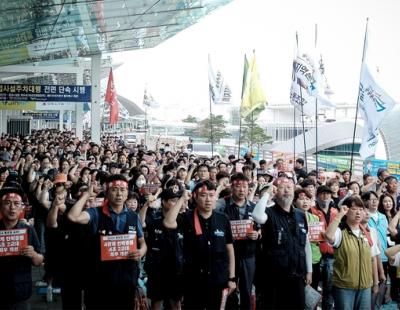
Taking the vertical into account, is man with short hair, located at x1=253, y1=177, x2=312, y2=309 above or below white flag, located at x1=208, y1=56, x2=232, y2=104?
below

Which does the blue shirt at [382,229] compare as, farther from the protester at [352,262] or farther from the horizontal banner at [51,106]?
the horizontal banner at [51,106]

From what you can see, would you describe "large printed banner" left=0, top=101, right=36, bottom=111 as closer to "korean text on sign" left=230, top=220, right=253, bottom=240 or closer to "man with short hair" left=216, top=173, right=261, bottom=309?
"man with short hair" left=216, top=173, right=261, bottom=309

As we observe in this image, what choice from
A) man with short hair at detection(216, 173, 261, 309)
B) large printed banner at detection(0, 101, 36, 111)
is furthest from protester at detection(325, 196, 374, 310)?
large printed banner at detection(0, 101, 36, 111)

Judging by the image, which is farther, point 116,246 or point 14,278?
point 116,246

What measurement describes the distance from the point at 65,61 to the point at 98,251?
69.8ft

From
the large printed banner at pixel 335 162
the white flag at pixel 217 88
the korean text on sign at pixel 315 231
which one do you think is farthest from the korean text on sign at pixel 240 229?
the large printed banner at pixel 335 162

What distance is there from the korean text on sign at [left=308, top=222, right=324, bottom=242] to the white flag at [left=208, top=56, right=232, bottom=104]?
11.2m

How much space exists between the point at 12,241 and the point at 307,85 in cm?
942

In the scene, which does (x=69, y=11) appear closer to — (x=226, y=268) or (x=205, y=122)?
(x=226, y=268)

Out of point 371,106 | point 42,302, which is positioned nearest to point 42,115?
point 371,106

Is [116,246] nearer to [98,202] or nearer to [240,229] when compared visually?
[240,229]

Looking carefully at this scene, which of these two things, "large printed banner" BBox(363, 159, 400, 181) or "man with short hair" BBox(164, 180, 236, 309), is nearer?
"man with short hair" BBox(164, 180, 236, 309)

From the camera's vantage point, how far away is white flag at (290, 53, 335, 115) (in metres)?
12.1

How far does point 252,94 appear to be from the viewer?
14406 millimetres
